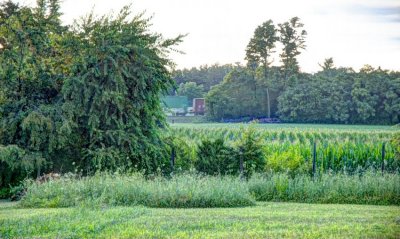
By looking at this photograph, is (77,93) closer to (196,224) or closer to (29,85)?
(29,85)

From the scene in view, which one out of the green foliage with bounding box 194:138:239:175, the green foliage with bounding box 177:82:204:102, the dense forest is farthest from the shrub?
the green foliage with bounding box 177:82:204:102

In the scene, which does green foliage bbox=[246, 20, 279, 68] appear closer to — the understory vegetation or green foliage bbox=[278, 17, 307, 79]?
green foliage bbox=[278, 17, 307, 79]

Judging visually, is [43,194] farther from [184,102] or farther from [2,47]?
[184,102]

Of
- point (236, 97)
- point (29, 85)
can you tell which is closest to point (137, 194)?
point (29, 85)

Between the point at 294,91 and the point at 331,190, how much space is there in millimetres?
61576

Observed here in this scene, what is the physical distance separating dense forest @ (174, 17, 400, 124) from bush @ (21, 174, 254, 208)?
62.5 metres

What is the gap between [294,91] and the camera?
3036 inches

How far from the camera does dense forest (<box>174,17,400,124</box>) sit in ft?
247

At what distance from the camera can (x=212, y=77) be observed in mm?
110438

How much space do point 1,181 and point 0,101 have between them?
283 cm

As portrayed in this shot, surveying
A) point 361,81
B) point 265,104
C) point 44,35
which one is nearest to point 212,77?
Answer: point 265,104

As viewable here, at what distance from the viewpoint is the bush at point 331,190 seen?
16.0m

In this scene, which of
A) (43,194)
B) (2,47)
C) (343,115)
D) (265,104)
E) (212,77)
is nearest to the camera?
(43,194)

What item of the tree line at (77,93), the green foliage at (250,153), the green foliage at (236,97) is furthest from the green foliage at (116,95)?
the green foliage at (236,97)
